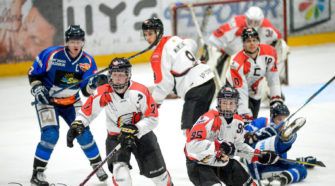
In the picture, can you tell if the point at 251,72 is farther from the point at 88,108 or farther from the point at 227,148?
the point at 88,108

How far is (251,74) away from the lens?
7465 millimetres

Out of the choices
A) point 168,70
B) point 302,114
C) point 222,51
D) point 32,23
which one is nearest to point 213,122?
point 168,70

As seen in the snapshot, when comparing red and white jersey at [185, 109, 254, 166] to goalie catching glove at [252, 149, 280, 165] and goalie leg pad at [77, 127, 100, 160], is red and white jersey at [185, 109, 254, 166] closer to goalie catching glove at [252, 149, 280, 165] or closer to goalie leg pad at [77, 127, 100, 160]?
goalie catching glove at [252, 149, 280, 165]

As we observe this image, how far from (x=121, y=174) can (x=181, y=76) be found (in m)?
1.54

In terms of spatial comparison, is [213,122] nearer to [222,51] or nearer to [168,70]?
[168,70]

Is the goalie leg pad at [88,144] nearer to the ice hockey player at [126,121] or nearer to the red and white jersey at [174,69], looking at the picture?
the red and white jersey at [174,69]

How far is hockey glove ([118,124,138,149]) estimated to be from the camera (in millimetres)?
5961

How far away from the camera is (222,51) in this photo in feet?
34.8

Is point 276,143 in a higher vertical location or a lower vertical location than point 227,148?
lower

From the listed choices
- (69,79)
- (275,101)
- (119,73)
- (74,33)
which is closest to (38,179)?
(69,79)

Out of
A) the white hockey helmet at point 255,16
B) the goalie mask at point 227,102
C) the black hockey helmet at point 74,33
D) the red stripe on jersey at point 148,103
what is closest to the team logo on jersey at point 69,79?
the black hockey helmet at point 74,33

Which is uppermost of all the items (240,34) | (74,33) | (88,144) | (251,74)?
(74,33)

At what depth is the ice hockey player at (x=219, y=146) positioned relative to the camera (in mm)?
5953

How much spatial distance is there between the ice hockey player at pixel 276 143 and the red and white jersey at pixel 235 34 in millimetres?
3112
